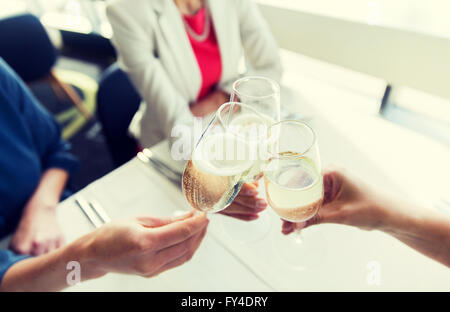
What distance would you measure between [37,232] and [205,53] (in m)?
1.05

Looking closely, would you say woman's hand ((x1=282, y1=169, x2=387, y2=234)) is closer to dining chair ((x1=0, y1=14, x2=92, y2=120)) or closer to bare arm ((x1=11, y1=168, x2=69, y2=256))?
bare arm ((x1=11, y1=168, x2=69, y2=256))

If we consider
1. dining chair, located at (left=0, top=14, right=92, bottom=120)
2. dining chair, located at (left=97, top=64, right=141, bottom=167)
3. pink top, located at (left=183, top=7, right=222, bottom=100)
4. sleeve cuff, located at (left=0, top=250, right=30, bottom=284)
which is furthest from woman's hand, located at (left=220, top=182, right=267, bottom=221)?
dining chair, located at (left=0, top=14, right=92, bottom=120)

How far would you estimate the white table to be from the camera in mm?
755

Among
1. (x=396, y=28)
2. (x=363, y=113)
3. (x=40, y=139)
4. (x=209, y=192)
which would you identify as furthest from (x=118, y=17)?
(x=396, y=28)

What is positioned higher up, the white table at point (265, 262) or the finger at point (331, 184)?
the finger at point (331, 184)

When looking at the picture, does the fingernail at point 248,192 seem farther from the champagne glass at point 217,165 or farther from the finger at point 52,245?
the finger at point 52,245

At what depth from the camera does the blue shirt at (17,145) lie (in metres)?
0.98

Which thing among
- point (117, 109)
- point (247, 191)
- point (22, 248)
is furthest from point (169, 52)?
point (22, 248)

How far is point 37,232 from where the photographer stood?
0.94 meters

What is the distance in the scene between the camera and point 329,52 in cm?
175

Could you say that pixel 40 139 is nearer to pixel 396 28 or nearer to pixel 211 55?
pixel 211 55

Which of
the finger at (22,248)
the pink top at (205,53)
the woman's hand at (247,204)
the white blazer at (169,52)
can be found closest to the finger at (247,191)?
the woman's hand at (247,204)

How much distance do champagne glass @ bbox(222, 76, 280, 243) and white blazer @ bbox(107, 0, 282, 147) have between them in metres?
0.42

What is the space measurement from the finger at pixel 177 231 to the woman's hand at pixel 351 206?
282mm
